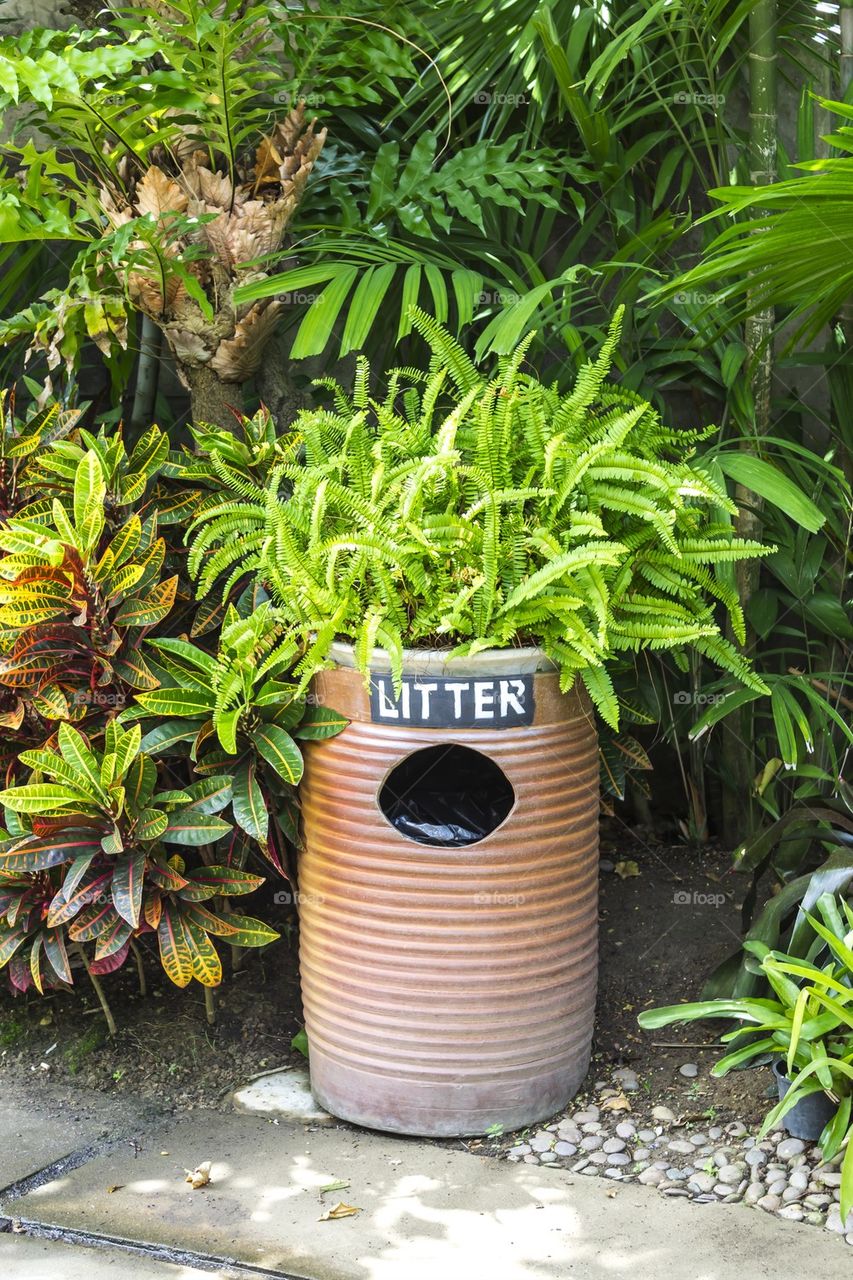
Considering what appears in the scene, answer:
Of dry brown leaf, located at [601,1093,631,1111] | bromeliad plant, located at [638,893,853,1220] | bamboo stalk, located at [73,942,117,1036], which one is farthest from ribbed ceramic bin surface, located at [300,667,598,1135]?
bamboo stalk, located at [73,942,117,1036]

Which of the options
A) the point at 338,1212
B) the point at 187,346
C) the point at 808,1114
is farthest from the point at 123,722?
the point at 808,1114

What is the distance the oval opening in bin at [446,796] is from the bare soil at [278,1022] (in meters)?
0.59

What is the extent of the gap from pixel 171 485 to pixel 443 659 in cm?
102

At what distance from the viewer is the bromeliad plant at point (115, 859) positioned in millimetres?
2527

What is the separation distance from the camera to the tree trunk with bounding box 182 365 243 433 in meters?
3.13

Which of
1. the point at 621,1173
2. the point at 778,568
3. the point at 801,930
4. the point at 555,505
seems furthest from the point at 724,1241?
the point at 778,568

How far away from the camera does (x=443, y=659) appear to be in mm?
2322

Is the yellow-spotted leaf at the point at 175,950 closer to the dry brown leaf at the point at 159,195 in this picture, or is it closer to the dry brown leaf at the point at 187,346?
the dry brown leaf at the point at 187,346

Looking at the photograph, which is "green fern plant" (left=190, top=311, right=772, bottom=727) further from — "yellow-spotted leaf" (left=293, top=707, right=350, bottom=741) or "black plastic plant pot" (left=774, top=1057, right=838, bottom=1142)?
"black plastic plant pot" (left=774, top=1057, right=838, bottom=1142)

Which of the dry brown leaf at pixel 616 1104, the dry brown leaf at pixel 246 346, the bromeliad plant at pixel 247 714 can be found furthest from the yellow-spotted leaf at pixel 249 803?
the dry brown leaf at pixel 246 346

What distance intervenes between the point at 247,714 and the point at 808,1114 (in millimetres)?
1269

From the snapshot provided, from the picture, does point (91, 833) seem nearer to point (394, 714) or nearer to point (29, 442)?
point (394, 714)

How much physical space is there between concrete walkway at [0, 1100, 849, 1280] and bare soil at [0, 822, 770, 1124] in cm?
25

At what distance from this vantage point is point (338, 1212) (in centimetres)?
229
